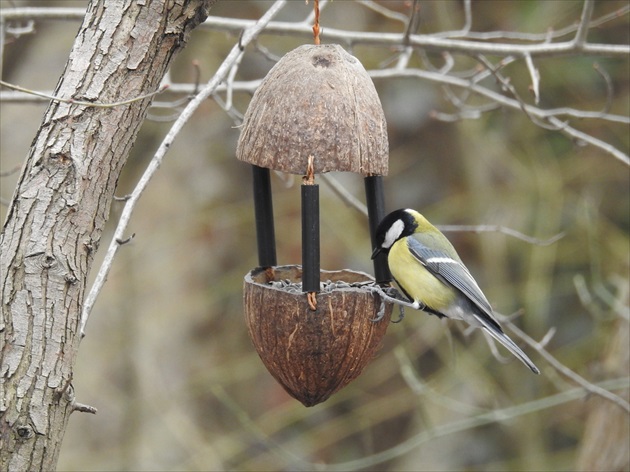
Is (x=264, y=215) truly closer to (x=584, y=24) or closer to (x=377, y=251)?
(x=377, y=251)

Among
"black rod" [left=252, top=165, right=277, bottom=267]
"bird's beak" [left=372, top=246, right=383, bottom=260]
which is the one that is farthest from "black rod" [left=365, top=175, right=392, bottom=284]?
"black rod" [left=252, top=165, right=277, bottom=267]

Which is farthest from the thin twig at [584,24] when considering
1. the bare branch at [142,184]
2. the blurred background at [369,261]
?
the blurred background at [369,261]

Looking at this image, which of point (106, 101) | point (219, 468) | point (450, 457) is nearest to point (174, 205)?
point (219, 468)

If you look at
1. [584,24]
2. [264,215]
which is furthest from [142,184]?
[584,24]

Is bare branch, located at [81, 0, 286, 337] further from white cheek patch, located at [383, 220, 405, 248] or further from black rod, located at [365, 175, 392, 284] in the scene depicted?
white cheek patch, located at [383, 220, 405, 248]

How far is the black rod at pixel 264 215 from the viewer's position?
10.7 feet

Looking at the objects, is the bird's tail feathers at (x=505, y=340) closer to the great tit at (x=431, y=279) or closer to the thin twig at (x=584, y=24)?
the great tit at (x=431, y=279)

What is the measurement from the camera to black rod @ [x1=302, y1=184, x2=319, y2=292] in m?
2.78

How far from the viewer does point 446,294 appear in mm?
3414

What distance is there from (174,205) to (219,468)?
2.50 m

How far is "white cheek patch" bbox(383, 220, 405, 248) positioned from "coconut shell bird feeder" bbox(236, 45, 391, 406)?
14.0 inches

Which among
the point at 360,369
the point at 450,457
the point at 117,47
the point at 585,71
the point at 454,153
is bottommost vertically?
the point at 450,457

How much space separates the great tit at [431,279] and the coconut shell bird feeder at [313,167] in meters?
0.46

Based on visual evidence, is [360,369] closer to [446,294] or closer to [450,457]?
[446,294]
